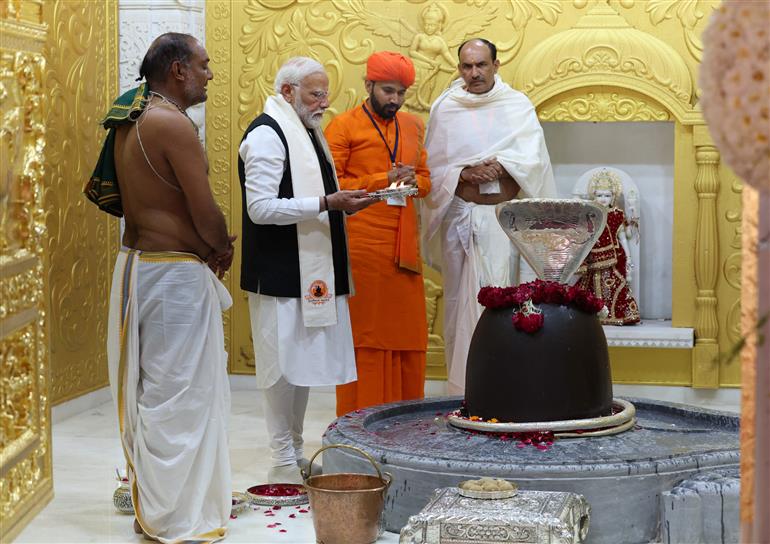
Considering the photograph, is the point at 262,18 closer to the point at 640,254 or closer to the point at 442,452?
the point at 640,254

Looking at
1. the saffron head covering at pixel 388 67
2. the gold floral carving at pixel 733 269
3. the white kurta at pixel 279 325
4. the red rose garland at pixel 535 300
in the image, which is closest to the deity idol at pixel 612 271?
the gold floral carving at pixel 733 269

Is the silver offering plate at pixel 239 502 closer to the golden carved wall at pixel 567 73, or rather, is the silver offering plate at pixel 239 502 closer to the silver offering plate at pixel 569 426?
the silver offering plate at pixel 569 426

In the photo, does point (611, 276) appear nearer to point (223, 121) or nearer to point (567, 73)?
point (567, 73)

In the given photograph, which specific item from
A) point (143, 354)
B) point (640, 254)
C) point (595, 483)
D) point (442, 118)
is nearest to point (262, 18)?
point (442, 118)

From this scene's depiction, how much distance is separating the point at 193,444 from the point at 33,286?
52.4 inches

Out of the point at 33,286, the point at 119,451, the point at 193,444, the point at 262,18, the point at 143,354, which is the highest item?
the point at 262,18

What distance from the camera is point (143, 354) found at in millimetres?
4020

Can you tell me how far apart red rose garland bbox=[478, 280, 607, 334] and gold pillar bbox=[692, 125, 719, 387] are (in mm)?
2803

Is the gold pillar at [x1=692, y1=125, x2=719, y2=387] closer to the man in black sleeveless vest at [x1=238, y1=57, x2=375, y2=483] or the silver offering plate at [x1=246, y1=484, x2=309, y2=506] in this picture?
the man in black sleeveless vest at [x1=238, y1=57, x2=375, y2=483]

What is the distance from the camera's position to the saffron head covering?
18.5ft

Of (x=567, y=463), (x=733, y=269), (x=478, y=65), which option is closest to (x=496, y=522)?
(x=567, y=463)

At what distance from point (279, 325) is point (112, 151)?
3.80 feet

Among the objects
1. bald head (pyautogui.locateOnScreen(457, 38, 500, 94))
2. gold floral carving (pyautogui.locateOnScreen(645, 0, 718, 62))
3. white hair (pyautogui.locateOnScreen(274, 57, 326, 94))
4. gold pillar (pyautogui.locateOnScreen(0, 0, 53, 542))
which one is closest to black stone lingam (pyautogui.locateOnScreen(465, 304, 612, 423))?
white hair (pyautogui.locateOnScreen(274, 57, 326, 94))

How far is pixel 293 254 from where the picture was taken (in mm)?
4969
